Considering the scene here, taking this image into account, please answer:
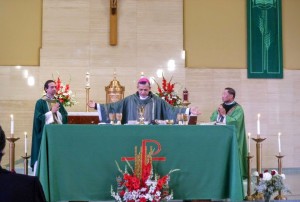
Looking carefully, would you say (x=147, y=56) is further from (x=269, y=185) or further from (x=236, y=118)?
(x=269, y=185)

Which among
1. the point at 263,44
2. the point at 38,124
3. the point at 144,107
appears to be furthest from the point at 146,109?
the point at 263,44

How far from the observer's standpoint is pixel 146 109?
6.50 metres

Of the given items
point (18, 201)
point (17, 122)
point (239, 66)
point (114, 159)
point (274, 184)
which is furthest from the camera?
point (239, 66)

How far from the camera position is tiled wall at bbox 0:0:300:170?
9.30m

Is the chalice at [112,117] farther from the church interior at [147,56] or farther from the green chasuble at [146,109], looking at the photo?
the church interior at [147,56]

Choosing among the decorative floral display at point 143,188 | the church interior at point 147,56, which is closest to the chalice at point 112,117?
the decorative floral display at point 143,188

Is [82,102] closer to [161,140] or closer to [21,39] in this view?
[21,39]

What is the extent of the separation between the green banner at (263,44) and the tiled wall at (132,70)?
0.74ft

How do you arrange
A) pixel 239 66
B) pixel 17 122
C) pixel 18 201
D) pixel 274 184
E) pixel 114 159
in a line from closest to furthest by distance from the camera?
pixel 18 201, pixel 114 159, pixel 274 184, pixel 17 122, pixel 239 66

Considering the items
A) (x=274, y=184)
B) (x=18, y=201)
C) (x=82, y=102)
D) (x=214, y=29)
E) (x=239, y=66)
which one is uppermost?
(x=214, y=29)

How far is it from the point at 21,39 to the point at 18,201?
7926 millimetres

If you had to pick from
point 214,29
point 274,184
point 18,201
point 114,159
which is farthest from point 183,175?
point 214,29

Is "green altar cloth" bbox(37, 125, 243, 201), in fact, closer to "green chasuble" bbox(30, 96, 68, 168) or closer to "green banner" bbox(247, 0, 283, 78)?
"green chasuble" bbox(30, 96, 68, 168)

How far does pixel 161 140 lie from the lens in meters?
5.21
